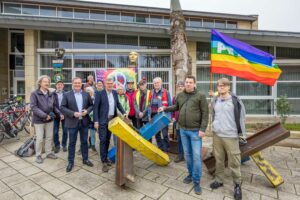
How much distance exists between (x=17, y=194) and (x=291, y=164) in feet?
18.2

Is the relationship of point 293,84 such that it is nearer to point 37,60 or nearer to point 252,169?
point 252,169

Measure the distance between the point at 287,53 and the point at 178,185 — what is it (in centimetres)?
983

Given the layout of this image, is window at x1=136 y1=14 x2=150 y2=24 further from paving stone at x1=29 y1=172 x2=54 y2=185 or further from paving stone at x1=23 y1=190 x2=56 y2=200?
paving stone at x1=23 y1=190 x2=56 y2=200

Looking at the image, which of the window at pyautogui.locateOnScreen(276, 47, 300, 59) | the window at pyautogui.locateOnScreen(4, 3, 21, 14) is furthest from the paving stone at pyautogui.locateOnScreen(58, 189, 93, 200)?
the window at pyautogui.locateOnScreen(4, 3, 21, 14)

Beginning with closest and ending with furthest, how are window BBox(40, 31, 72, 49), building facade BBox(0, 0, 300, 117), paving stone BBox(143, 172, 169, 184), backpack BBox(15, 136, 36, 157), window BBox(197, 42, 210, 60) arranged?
paving stone BBox(143, 172, 169, 184), backpack BBox(15, 136, 36, 157), building facade BBox(0, 0, 300, 117), window BBox(40, 31, 72, 49), window BBox(197, 42, 210, 60)

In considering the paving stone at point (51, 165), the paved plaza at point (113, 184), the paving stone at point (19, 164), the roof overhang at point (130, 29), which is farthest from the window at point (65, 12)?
the paving stone at point (51, 165)

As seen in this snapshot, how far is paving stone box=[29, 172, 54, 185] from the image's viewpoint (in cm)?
332

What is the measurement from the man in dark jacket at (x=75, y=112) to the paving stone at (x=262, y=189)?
10.7 ft

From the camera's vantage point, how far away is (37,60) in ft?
29.2

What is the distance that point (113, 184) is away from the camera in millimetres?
3244

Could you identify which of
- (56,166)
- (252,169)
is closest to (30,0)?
(56,166)

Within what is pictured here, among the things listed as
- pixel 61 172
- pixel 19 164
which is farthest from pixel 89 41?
pixel 61 172

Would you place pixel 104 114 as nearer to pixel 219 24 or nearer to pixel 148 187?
pixel 148 187

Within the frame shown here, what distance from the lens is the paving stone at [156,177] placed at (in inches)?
134
